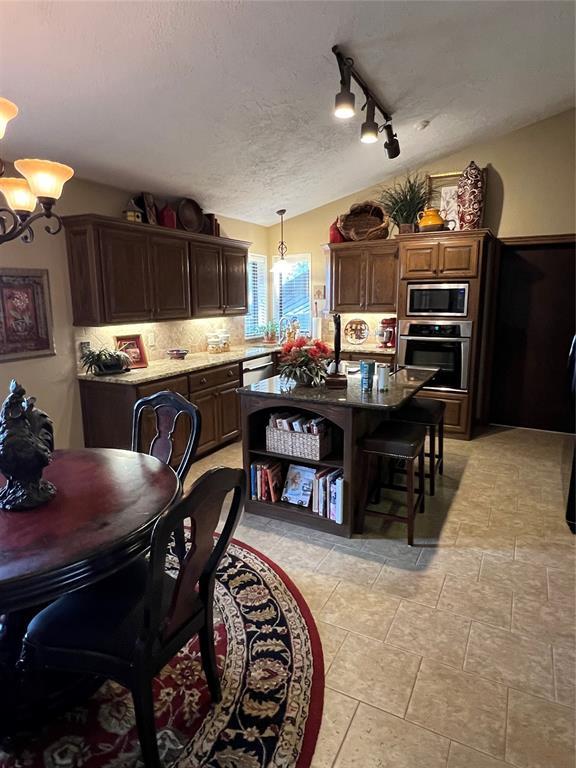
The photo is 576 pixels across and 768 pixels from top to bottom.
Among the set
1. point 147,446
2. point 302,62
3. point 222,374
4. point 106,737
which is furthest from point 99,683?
point 302,62

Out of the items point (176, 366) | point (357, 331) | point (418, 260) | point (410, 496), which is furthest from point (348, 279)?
point (410, 496)

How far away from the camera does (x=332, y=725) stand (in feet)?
5.42

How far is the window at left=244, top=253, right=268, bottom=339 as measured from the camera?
622 cm

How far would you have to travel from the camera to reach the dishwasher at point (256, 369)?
197 inches

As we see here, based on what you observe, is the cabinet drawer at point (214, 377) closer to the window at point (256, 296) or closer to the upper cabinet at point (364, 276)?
the window at point (256, 296)

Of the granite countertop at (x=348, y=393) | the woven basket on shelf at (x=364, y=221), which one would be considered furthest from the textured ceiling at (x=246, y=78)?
the granite countertop at (x=348, y=393)

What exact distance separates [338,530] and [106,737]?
1702mm

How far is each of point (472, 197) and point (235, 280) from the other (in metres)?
2.75

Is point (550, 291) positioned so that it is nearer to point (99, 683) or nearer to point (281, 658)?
point (281, 658)

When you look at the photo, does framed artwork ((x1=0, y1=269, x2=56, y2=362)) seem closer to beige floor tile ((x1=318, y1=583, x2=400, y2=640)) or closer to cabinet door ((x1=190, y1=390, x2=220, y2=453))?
cabinet door ((x1=190, y1=390, x2=220, y2=453))

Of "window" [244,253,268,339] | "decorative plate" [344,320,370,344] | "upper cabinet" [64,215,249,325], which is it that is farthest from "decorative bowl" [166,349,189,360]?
"decorative plate" [344,320,370,344]

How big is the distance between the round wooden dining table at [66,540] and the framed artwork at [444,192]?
178 inches

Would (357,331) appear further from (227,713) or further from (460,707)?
(227,713)

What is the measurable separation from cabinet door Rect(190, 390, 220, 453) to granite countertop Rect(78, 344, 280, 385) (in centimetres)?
30
